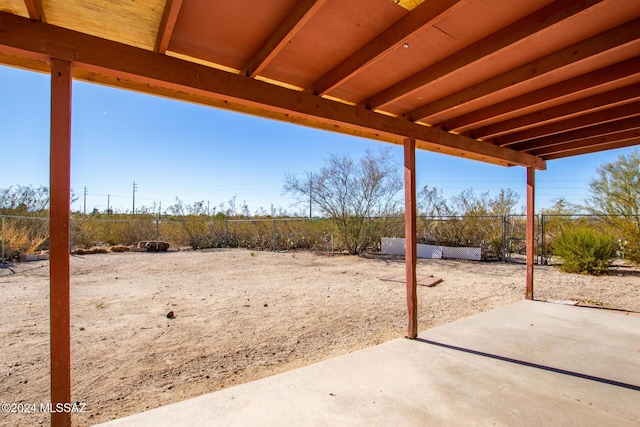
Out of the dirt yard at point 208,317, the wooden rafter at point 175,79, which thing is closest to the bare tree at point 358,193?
the dirt yard at point 208,317

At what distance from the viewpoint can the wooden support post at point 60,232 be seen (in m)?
1.70

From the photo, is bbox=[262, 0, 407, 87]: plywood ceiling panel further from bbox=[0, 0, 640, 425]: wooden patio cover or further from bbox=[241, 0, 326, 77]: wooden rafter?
bbox=[241, 0, 326, 77]: wooden rafter

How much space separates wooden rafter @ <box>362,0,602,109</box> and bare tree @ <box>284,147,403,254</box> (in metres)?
8.87

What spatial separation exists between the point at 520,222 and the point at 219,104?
410 inches

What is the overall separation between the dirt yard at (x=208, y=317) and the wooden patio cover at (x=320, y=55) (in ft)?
2.86

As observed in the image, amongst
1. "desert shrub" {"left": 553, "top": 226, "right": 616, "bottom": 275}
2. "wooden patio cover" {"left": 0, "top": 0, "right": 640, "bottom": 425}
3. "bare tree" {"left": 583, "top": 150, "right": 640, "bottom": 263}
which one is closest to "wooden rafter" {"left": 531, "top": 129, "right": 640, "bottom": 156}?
"wooden patio cover" {"left": 0, "top": 0, "right": 640, "bottom": 425}

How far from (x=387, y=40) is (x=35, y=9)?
1838 millimetres

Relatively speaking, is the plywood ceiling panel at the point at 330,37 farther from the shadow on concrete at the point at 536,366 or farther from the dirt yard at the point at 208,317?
the shadow on concrete at the point at 536,366

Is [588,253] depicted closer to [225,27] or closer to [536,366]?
[536,366]

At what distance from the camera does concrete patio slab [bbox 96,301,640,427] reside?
190 centimetres

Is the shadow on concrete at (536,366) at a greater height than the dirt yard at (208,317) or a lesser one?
greater

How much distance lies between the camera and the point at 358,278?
7.11m

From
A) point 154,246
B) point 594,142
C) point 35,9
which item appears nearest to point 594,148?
point 594,142

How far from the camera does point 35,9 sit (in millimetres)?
1582
